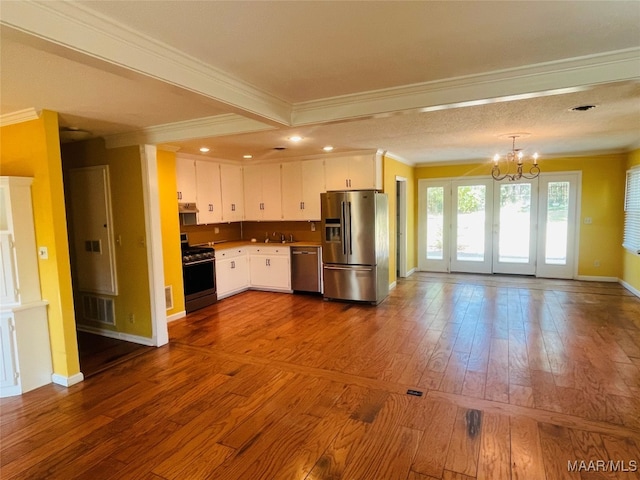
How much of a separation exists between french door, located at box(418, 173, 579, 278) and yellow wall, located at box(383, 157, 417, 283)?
0.22 meters

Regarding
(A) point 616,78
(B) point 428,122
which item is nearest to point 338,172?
(B) point 428,122

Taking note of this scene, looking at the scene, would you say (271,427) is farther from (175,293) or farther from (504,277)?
(504,277)

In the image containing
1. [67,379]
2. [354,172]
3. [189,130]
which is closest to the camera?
[67,379]

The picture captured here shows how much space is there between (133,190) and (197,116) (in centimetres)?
135

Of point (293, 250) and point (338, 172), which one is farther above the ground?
point (338, 172)

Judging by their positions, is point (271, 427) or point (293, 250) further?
point (293, 250)

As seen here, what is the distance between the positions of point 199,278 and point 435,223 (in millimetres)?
5140

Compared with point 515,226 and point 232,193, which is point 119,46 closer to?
point 232,193

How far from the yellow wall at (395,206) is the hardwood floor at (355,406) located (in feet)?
6.42

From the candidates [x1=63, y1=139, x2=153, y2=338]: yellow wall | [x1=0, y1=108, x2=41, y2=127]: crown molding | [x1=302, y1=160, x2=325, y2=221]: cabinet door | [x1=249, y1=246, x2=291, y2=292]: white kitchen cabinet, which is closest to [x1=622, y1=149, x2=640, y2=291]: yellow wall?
[x1=302, y1=160, x2=325, y2=221]: cabinet door

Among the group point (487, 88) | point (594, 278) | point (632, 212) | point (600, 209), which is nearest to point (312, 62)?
point (487, 88)

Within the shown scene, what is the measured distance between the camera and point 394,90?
9.35 feet

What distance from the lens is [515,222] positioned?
24.5 feet

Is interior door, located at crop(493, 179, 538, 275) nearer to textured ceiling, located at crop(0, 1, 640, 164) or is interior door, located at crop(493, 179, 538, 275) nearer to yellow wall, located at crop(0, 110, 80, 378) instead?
textured ceiling, located at crop(0, 1, 640, 164)
